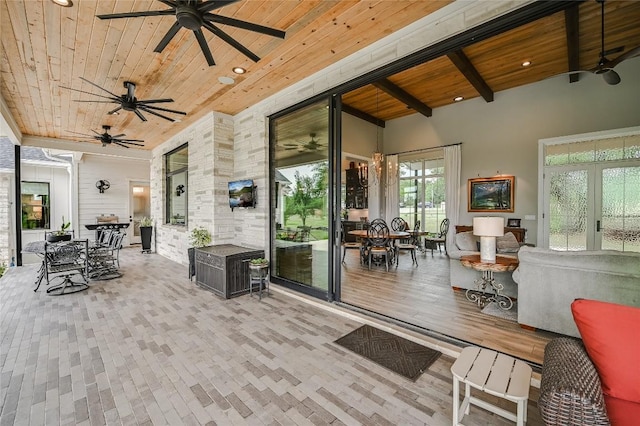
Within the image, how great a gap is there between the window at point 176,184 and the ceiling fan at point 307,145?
10.8ft

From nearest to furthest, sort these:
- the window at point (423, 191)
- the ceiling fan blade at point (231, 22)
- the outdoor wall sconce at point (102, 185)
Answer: the ceiling fan blade at point (231, 22) → the window at point (423, 191) → the outdoor wall sconce at point (102, 185)

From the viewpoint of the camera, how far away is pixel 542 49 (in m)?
4.67

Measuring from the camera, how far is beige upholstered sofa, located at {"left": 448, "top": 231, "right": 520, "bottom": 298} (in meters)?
3.97

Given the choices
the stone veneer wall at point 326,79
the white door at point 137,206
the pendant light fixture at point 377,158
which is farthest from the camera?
the white door at point 137,206

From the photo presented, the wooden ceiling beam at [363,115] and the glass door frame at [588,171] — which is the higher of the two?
the wooden ceiling beam at [363,115]

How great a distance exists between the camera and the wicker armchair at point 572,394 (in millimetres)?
1151

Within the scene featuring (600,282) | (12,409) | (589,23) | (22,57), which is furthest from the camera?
(589,23)

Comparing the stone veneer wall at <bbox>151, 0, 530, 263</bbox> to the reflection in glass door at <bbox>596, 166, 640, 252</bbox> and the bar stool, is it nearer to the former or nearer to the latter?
the bar stool

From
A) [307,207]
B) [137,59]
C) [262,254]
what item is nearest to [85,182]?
[137,59]

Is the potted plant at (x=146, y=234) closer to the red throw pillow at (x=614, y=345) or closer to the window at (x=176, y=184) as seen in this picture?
the window at (x=176, y=184)

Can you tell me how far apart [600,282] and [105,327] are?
17.4 ft

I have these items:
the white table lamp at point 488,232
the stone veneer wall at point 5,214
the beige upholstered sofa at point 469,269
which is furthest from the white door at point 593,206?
the stone veneer wall at point 5,214

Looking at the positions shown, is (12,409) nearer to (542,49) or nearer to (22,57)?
(22,57)

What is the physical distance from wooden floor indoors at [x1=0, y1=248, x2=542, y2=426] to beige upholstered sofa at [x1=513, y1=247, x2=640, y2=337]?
115cm
